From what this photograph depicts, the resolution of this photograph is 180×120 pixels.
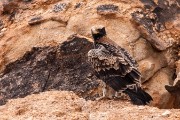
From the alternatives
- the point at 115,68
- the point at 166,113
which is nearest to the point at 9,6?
the point at 115,68

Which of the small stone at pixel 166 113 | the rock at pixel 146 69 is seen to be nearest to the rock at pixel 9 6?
the rock at pixel 146 69

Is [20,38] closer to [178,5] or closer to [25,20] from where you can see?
[25,20]

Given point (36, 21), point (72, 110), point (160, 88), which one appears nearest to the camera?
point (72, 110)

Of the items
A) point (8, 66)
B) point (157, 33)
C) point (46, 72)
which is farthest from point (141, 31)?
point (8, 66)

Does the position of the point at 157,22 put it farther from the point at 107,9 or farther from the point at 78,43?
the point at 78,43

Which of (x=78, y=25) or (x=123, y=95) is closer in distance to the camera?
(x=123, y=95)

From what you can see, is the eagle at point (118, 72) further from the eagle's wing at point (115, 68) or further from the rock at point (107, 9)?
the rock at point (107, 9)

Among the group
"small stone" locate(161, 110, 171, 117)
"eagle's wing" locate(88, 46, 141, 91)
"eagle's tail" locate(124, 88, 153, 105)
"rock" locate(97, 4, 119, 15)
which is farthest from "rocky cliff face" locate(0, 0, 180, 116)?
"small stone" locate(161, 110, 171, 117)

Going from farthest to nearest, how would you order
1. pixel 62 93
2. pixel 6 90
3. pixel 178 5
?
pixel 178 5, pixel 6 90, pixel 62 93
